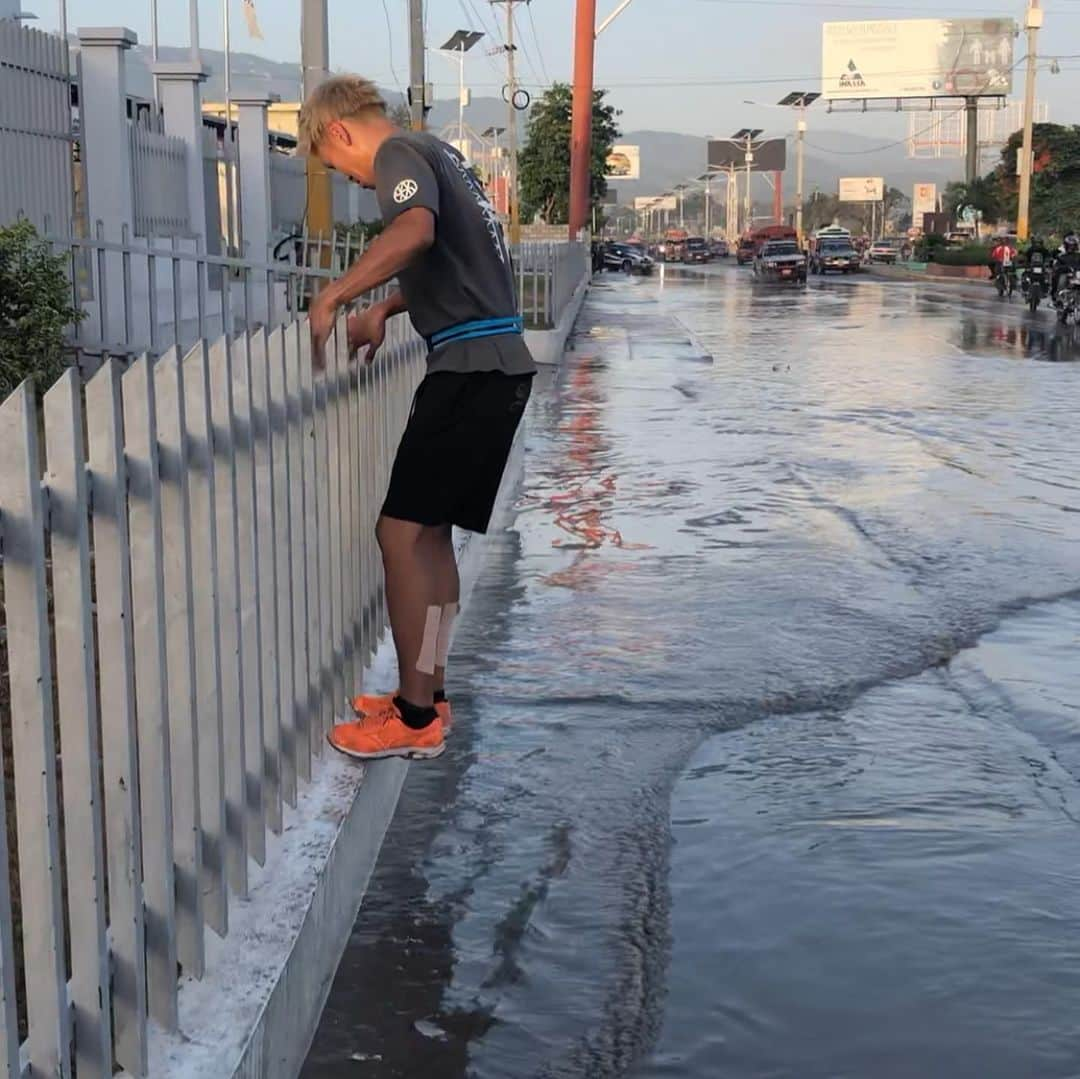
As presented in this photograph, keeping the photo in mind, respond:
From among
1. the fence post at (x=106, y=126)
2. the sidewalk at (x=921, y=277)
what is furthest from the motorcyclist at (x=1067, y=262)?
the fence post at (x=106, y=126)

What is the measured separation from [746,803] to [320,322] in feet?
6.37

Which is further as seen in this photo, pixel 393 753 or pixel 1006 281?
pixel 1006 281

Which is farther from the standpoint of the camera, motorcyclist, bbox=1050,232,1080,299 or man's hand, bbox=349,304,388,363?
motorcyclist, bbox=1050,232,1080,299

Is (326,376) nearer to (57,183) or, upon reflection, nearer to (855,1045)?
(855,1045)

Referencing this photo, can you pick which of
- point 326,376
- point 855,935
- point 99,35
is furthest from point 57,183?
point 855,935

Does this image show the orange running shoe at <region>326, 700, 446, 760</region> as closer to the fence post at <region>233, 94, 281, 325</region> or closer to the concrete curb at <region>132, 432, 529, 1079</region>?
the concrete curb at <region>132, 432, 529, 1079</region>

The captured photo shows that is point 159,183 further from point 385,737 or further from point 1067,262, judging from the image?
point 1067,262

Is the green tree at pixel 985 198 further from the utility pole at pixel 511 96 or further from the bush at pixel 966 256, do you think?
the utility pole at pixel 511 96

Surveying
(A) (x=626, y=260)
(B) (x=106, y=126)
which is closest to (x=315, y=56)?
(B) (x=106, y=126)

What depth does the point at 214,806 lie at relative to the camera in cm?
355

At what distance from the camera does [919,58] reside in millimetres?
103938

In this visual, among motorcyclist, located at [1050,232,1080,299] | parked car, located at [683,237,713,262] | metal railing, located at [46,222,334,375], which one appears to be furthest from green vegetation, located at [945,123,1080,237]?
metal railing, located at [46,222,334,375]

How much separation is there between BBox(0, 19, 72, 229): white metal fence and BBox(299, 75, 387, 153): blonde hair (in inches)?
395

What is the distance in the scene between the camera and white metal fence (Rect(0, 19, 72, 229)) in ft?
47.2
